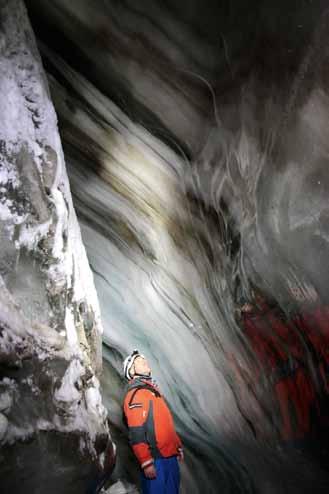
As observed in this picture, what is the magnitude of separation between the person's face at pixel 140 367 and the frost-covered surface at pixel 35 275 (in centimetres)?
124

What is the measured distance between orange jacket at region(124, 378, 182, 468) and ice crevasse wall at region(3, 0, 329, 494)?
0.49 metres

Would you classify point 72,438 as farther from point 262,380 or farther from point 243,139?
point 243,139

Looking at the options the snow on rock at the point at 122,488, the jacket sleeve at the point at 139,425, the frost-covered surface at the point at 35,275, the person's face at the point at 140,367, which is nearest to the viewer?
the frost-covered surface at the point at 35,275

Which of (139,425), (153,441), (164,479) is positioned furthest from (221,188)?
(164,479)

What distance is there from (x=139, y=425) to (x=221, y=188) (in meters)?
1.95

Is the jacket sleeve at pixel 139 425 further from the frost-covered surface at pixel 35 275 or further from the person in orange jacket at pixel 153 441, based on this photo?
the frost-covered surface at pixel 35 275

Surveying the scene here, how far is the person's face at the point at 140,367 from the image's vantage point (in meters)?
3.48

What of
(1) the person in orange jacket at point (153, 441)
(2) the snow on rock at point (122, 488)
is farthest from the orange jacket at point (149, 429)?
(2) the snow on rock at point (122, 488)

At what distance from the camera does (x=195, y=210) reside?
2.48m

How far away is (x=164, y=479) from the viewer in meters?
3.02

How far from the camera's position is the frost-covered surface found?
1618 mm

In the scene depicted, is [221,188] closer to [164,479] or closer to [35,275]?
[35,275]

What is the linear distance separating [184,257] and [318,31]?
1.70m

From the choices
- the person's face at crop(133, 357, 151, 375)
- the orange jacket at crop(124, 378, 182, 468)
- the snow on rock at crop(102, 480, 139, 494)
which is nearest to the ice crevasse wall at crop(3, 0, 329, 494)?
the person's face at crop(133, 357, 151, 375)
